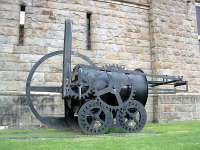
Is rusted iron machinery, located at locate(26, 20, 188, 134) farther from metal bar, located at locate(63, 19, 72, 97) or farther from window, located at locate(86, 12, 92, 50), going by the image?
window, located at locate(86, 12, 92, 50)

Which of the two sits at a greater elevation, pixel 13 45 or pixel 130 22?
pixel 130 22

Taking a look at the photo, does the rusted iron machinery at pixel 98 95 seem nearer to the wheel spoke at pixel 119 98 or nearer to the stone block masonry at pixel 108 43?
the wheel spoke at pixel 119 98

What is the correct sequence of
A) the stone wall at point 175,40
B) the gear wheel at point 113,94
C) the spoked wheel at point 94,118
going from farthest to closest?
1. the stone wall at point 175,40
2. the gear wheel at point 113,94
3. the spoked wheel at point 94,118

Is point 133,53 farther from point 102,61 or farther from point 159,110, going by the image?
point 159,110

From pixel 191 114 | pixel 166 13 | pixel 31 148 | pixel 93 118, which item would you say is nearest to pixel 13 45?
pixel 93 118

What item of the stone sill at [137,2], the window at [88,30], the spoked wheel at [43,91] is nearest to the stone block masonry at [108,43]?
the stone sill at [137,2]

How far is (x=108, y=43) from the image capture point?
10977 mm

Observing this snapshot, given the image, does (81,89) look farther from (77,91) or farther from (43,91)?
(43,91)

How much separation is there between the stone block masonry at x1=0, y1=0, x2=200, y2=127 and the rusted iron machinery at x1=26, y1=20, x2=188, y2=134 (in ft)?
7.90

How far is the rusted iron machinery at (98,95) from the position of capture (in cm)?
659

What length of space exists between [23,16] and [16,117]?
378cm

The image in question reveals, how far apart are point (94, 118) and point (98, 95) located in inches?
23.0

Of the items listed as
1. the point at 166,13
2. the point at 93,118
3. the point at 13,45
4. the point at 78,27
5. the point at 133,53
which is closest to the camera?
the point at 93,118

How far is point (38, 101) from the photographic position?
9211 mm
